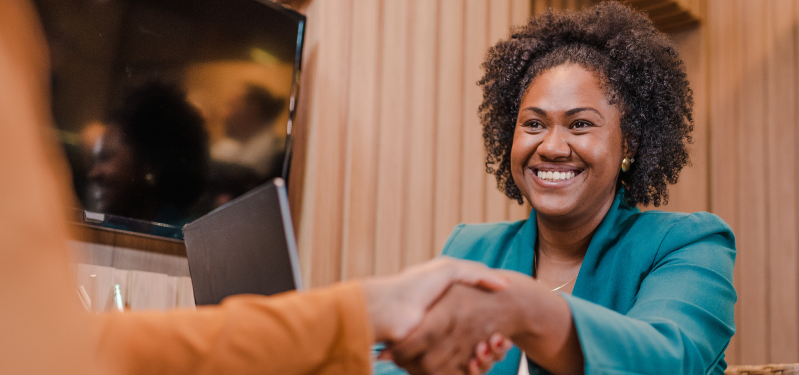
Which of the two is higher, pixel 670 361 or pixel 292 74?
pixel 292 74

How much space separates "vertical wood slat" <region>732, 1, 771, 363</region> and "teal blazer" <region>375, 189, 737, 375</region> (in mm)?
2056

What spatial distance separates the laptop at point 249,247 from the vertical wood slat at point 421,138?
1.38 m

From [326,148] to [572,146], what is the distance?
93 cm

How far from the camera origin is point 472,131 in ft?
8.54

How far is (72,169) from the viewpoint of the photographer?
162 centimetres

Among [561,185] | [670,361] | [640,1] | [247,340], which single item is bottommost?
[670,361]

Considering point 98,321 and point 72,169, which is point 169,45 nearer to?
point 72,169

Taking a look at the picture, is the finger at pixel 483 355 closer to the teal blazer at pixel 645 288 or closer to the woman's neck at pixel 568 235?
the teal blazer at pixel 645 288

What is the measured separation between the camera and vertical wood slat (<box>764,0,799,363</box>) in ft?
9.94

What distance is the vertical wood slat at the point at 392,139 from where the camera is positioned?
2285 millimetres

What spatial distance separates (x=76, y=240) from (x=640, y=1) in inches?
111

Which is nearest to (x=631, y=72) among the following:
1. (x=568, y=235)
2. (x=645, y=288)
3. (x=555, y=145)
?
(x=555, y=145)

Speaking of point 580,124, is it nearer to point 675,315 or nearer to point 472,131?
point 675,315

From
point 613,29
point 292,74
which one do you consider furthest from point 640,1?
point 292,74
